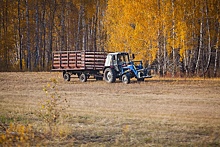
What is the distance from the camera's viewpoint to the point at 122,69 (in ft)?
81.6

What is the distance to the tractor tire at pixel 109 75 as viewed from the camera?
24.8 m

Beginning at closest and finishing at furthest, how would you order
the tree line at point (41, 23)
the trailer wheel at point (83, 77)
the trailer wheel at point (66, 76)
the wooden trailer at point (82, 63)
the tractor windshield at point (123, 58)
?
the tractor windshield at point (123, 58) → the trailer wheel at point (83, 77) → the wooden trailer at point (82, 63) → the trailer wheel at point (66, 76) → the tree line at point (41, 23)

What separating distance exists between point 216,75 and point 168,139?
2221cm

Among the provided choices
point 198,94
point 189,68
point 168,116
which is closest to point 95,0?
point 189,68

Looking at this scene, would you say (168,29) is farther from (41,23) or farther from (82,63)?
(41,23)

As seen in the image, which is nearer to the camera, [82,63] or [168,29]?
[82,63]

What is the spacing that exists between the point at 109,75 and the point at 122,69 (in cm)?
91

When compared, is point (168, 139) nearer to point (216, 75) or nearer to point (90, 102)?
point (90, 102)

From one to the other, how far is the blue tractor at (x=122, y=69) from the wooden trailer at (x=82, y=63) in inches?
46.6

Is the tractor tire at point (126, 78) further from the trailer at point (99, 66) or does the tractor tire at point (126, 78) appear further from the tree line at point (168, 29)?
the tree line at point (168, 29)

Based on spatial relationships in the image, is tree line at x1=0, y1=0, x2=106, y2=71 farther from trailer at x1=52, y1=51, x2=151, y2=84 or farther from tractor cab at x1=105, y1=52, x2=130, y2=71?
tractor cab at x1=105, y1=52, x2=130, y2=71

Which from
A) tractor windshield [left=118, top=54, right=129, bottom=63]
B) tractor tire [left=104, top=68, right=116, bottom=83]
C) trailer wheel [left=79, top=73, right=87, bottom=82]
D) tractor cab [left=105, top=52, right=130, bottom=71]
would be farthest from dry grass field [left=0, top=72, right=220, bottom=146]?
trailer wheel [left=79, top=73, right=87, bottom=82]

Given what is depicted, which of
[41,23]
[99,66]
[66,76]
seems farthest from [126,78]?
[41,23]

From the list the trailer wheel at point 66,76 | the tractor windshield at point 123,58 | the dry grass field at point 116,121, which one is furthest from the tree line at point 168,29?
the dry grass field at point 116,121
